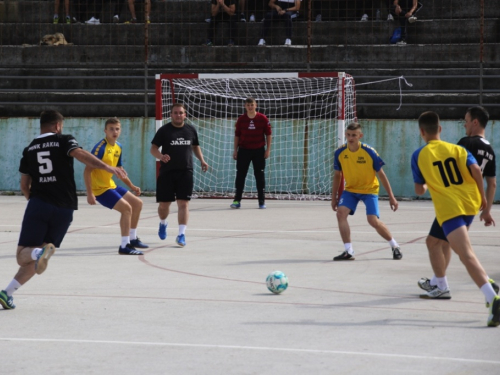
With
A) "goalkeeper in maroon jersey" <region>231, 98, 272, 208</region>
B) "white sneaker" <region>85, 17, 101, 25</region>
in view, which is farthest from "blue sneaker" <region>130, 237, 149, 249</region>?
"white sneaker" <region>85, 17, 101, 25</region>

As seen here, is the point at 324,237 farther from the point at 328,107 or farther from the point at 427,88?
the point at 427,88

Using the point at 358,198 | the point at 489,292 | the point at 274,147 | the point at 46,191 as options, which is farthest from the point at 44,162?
the point at 274,147

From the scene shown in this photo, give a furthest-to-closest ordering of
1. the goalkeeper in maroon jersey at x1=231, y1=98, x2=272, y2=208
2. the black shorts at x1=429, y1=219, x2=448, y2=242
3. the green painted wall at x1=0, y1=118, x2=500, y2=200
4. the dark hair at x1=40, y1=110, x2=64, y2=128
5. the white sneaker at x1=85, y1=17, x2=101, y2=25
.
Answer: the white sneaker at x1=85, y1=17, x2=101, y2=25, the green painted wall at x1=0, y1=118, x2=500, y2=200, the goalkeeper in maroon jersey at x1=231, y1=98, x2=272, y2=208, the black shorts at x1=429, y1=219, x2=448, y2=242, the dark hair at x1=40, y1=110, x2=64, y2=128

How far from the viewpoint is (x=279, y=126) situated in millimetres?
19781

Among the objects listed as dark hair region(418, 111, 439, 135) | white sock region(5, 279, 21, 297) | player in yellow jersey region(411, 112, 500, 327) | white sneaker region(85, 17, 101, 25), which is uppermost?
white sneaker region(85, 17, 101, 25)

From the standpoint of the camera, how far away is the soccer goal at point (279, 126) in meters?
19.2

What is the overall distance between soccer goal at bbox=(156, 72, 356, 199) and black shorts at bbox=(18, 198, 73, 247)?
36.0 feet

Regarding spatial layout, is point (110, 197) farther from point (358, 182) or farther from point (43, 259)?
point (43, 259)

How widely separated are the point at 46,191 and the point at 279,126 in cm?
1246

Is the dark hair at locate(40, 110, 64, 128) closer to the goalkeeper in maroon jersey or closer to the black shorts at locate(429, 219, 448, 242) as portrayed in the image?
the black shorts at locate(429, 219, 448, 242)

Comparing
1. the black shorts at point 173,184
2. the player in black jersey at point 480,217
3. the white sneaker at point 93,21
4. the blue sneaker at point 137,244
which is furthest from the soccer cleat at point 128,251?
the white sneaker at point 93,21

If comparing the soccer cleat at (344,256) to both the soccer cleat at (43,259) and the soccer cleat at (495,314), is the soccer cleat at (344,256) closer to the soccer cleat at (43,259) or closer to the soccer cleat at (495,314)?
the soccer cleat at (495,314)

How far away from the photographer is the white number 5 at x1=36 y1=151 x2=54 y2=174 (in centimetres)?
762

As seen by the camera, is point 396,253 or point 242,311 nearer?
point 242,311
